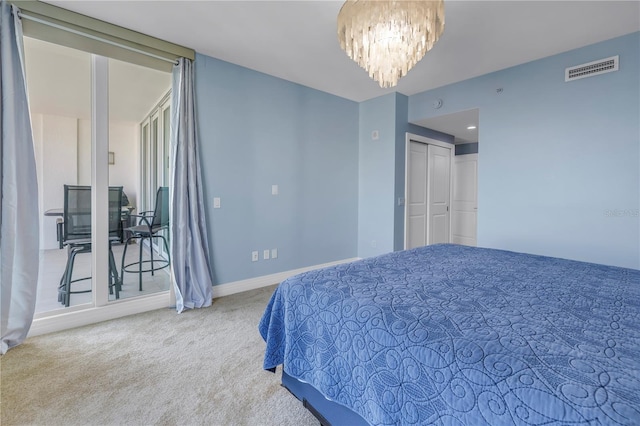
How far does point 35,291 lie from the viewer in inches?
83.0

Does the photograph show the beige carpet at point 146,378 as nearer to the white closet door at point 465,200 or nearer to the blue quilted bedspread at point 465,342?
the blue quilted bedspread at point 465,342

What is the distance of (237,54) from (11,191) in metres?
2.21

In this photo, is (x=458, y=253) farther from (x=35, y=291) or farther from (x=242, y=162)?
(x=35, y=291)

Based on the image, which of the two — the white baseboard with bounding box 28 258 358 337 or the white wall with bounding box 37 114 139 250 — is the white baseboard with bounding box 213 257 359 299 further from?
the white wall with bounding box 37 114 139 250

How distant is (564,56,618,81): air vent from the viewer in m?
2.53

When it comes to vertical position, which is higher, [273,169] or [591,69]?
[591,69]

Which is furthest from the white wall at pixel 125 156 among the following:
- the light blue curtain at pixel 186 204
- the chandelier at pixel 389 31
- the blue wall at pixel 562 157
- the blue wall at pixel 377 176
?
the blue wall at pixel 562 157

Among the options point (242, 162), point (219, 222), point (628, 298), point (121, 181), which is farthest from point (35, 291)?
point (628, 298)

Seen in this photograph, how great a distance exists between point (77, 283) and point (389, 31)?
10.5 feet

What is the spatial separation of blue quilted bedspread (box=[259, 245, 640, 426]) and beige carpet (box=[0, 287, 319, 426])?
0.32 m

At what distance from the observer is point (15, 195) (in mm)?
2012

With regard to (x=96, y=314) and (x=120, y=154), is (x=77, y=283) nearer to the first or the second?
(x=96, y=314)

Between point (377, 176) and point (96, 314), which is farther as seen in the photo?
point (377, 176)

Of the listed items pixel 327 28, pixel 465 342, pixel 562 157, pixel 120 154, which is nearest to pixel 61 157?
pixel 120 154
